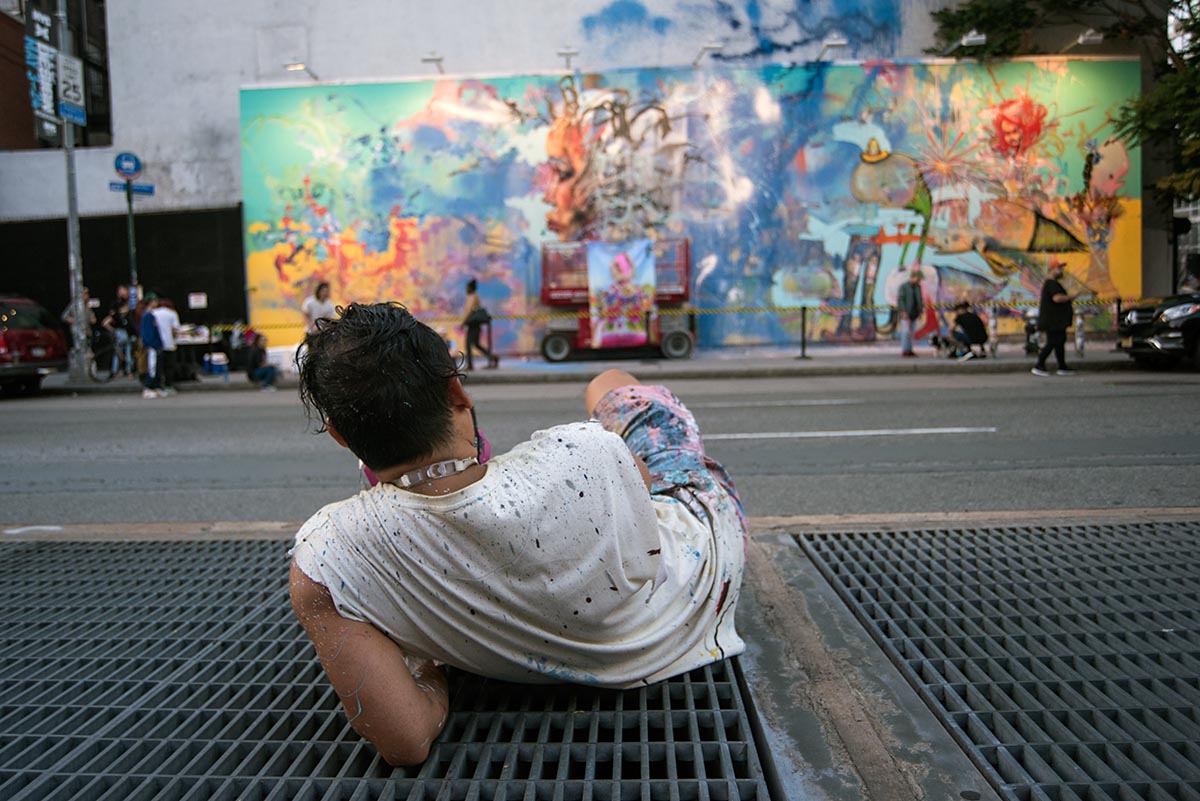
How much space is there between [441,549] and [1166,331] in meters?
15.4

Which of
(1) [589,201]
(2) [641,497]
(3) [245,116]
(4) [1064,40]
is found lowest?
(2) [641,497]

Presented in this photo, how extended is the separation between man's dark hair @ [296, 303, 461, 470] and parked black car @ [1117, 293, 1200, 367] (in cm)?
1533

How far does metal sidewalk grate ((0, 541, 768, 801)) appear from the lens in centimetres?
177

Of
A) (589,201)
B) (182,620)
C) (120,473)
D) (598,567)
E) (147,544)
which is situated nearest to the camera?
(598,567)

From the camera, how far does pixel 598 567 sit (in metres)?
1.93

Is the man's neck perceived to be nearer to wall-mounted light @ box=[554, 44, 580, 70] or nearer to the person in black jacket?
the person in black jacket

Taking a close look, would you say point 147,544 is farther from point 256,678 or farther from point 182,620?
point 256,678

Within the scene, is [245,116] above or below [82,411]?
above

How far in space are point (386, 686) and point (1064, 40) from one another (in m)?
25.0

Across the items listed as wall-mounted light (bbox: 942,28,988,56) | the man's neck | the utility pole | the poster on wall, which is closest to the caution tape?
the poster on wall

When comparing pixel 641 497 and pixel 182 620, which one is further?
pixel 182 620

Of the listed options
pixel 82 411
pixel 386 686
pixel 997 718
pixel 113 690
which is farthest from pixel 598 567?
pixel 82 411

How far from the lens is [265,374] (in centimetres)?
1600

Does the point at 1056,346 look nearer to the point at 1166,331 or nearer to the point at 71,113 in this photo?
the point at 1166,331
